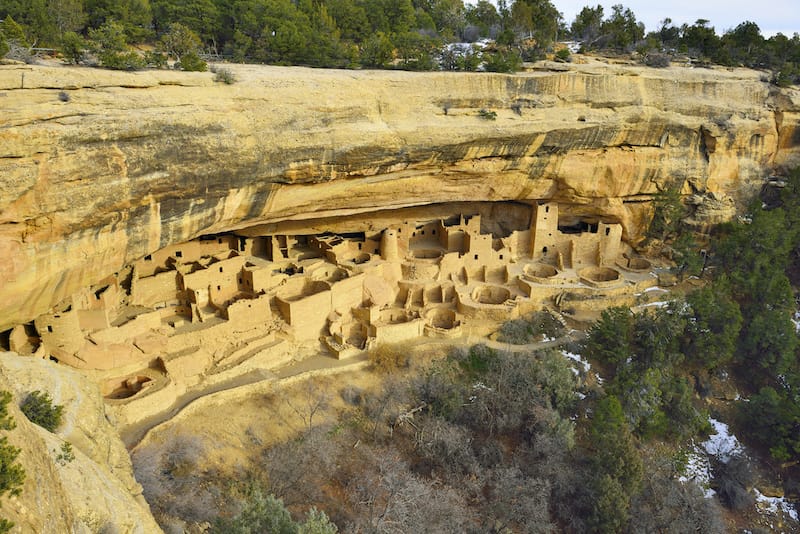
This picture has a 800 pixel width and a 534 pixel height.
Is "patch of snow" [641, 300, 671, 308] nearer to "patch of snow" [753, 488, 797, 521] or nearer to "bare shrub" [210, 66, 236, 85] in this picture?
"patch of snow" [753, 488, 797, 521]

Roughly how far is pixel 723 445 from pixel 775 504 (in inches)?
82.4

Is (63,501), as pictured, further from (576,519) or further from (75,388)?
(576,519)

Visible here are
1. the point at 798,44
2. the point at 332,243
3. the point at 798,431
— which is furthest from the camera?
the point at 798,44

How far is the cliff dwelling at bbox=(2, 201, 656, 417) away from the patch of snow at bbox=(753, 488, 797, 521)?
7.71m

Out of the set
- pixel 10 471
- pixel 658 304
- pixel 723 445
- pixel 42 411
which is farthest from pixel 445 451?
pixel 10 471

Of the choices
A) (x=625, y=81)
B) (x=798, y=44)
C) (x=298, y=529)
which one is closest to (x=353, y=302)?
(x=298, y=529)

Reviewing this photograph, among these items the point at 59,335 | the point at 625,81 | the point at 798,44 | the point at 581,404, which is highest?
the point at 798,44

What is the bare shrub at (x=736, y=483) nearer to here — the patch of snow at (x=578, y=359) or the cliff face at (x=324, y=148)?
the patch of snow at (x=578, y=359)

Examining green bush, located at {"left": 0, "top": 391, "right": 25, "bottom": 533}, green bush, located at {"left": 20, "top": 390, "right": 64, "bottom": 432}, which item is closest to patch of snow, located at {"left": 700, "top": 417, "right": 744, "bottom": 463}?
green bush, located at {"left": 20, "top": 390, "right": 64, "bottom": 432}

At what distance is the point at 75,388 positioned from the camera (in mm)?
9547

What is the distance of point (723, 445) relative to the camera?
1919 centimetres

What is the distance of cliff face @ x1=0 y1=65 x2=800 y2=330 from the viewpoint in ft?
37.5

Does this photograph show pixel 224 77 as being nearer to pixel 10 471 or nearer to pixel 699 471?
pixel 10 471

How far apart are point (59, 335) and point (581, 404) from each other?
1470 centimetres
